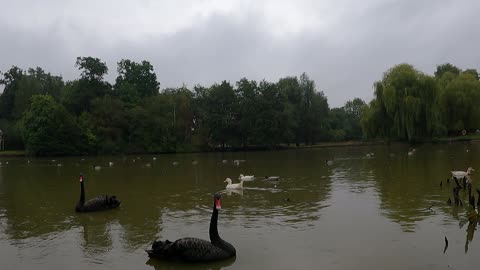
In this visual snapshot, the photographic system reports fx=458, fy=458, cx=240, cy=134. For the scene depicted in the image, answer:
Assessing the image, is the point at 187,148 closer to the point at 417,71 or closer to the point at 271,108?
the point at 271,108

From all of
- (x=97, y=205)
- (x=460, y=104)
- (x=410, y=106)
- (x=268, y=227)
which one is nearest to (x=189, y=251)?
(x=268, y=227)

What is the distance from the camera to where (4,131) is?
82625 mm

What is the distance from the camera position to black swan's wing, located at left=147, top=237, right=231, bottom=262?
9367 mm

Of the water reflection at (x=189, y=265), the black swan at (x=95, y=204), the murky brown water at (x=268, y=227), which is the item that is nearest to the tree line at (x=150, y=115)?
the murky brown water at (x=268, y=227)

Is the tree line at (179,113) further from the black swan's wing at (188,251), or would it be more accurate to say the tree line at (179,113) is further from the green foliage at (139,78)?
the black swan's wing at (188,251)

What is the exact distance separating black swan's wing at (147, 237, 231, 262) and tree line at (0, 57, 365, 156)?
63.2 metres

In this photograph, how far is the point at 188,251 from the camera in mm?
9367

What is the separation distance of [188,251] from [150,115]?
67.3 metres

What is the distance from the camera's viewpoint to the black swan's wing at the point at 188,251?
937cm

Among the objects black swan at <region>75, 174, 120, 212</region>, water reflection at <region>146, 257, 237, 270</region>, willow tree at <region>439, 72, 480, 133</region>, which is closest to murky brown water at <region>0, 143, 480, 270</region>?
water reflection at <region>146, 257, 237, 270</region>

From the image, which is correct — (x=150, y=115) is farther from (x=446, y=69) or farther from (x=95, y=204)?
(x=95, y=204)

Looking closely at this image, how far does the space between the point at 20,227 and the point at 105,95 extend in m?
62.7

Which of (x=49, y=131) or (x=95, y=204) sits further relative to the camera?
(x=49, y=131)

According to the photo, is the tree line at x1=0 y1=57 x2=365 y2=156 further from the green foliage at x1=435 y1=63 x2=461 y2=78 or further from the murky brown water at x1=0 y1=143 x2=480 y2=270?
the murky brown water at x1=0 y1=143 x2=480 y2=270
